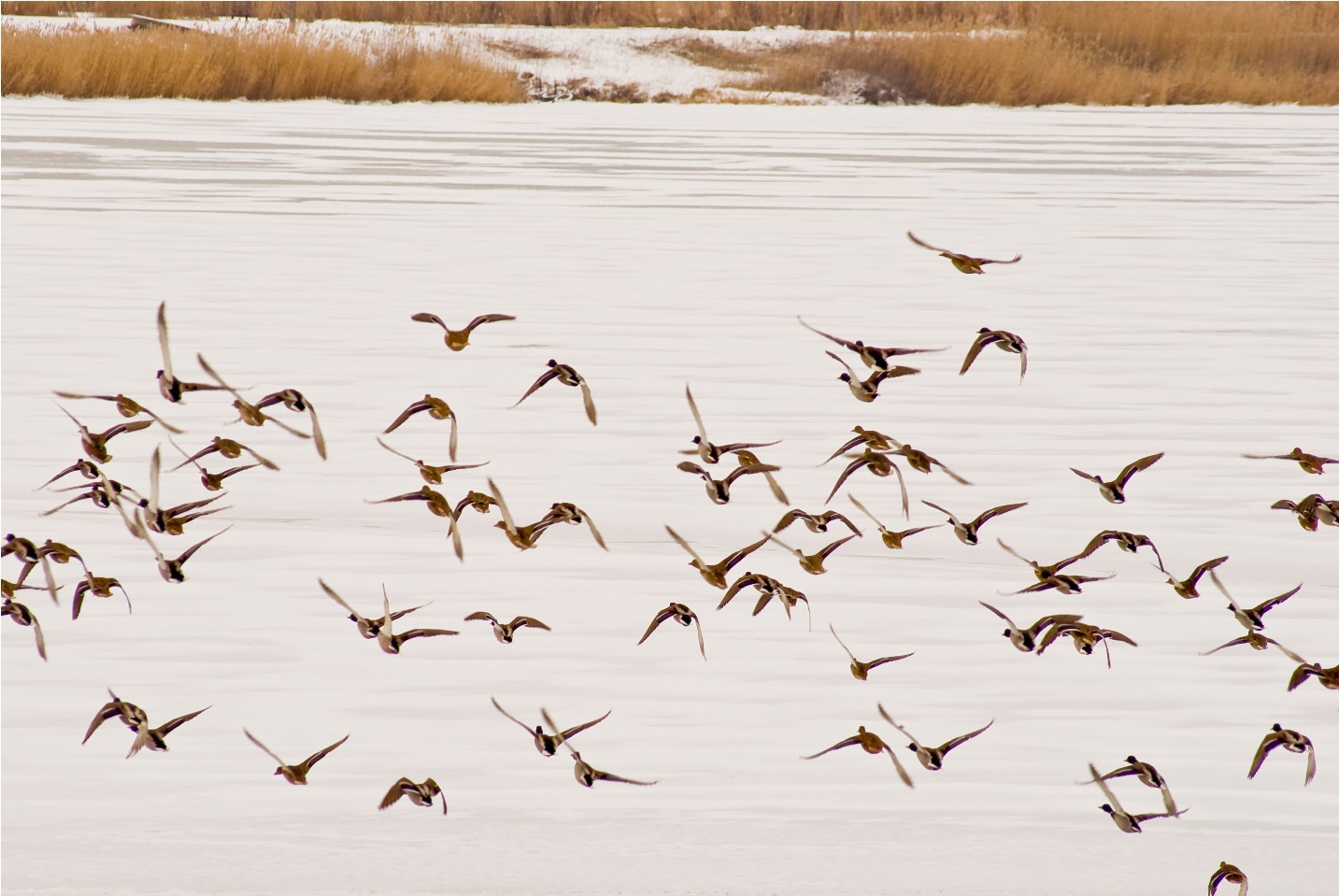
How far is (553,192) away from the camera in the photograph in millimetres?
15125

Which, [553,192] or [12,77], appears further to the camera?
[12,77]

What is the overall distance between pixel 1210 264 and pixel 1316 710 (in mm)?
7980

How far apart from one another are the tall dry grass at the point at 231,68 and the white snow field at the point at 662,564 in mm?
10935

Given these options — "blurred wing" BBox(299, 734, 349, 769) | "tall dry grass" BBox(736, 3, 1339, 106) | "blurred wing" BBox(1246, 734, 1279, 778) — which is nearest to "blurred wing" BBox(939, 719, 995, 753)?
"blurred wing" BBox(1246, 734, 1279, 778)

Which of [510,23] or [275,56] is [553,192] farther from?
[510,23]

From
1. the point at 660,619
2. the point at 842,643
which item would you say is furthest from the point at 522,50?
the point at 660,619

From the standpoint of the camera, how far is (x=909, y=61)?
27.1m

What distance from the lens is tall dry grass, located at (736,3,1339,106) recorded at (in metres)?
26.3

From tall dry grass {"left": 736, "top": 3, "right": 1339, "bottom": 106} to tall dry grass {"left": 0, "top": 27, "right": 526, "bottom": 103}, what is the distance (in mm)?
6140

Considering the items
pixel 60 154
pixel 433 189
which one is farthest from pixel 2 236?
pixel 60 154

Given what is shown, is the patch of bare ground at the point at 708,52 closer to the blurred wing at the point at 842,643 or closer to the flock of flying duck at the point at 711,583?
the flock of flying duck at the point at 711,583

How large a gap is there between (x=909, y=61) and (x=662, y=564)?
22954 mm

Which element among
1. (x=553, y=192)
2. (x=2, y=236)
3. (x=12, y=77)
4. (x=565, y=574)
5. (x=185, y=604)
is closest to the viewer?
(x=185, y=604)

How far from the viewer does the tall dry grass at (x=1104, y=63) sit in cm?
2630
